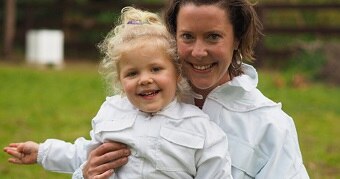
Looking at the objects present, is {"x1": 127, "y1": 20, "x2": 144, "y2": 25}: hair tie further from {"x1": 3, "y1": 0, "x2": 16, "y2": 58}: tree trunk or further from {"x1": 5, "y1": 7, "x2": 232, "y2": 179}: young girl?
{"x1": 3, "y1": 0, "x2": 16, "y2": 58}: tree trunk

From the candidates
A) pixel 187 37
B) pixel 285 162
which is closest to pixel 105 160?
pixel 187 37

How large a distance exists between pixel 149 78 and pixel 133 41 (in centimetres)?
17

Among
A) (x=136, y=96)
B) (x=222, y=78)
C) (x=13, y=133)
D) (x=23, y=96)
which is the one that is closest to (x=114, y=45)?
(x=136, y=96)

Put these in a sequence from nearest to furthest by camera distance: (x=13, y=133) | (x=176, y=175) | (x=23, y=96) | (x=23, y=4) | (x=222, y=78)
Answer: (x=176, y=175) → (x=222, y=78) → (x=13, y=133) → (x=23, y=96) → (x=23, y=4)

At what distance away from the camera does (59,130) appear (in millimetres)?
7434

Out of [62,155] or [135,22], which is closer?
[135,22]

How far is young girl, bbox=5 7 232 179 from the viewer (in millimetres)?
2912

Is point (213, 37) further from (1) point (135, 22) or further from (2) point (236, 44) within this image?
(1) point (135, 22)

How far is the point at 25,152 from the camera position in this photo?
3.51 metres

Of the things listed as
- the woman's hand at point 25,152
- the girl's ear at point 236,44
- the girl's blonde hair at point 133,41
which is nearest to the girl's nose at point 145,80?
the girl's blonde hair at point 133,41

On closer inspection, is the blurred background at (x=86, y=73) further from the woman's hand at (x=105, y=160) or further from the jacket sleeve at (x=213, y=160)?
the jacket sleeve at (x=213, y=160)

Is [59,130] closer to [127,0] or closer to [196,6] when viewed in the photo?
[196,6]

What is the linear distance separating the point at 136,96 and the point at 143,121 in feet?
0.32

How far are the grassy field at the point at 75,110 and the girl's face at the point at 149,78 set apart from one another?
290cm
